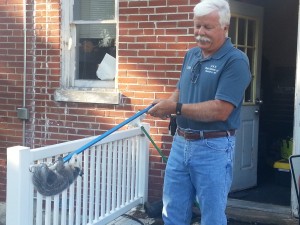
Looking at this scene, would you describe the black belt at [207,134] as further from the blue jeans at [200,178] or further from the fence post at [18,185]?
the fence post at [18,185]

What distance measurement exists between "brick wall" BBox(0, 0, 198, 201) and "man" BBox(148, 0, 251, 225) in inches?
72.3

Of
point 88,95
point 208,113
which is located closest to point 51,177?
point 208,113

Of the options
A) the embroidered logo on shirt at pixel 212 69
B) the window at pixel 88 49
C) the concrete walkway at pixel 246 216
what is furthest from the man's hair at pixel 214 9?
the window at pixel 88 49

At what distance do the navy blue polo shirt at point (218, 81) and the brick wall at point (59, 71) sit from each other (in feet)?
5.96

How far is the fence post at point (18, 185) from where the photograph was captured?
11.3 ft

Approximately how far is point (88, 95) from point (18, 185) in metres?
2.35

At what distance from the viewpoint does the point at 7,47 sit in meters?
6.13

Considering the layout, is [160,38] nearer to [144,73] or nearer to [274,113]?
[144,73]

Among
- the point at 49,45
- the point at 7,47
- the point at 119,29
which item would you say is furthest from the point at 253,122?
the point at 7,47

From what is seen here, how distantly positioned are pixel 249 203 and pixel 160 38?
201 cm

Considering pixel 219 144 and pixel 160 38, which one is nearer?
pixel 219 144

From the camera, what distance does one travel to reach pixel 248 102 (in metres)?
6.05

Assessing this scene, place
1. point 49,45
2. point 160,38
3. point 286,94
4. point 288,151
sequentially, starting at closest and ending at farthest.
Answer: point 160,38 → point 49,45 → point 288,151 → point 286,94

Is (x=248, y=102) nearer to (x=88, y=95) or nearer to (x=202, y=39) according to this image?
(x=88, y=95)
